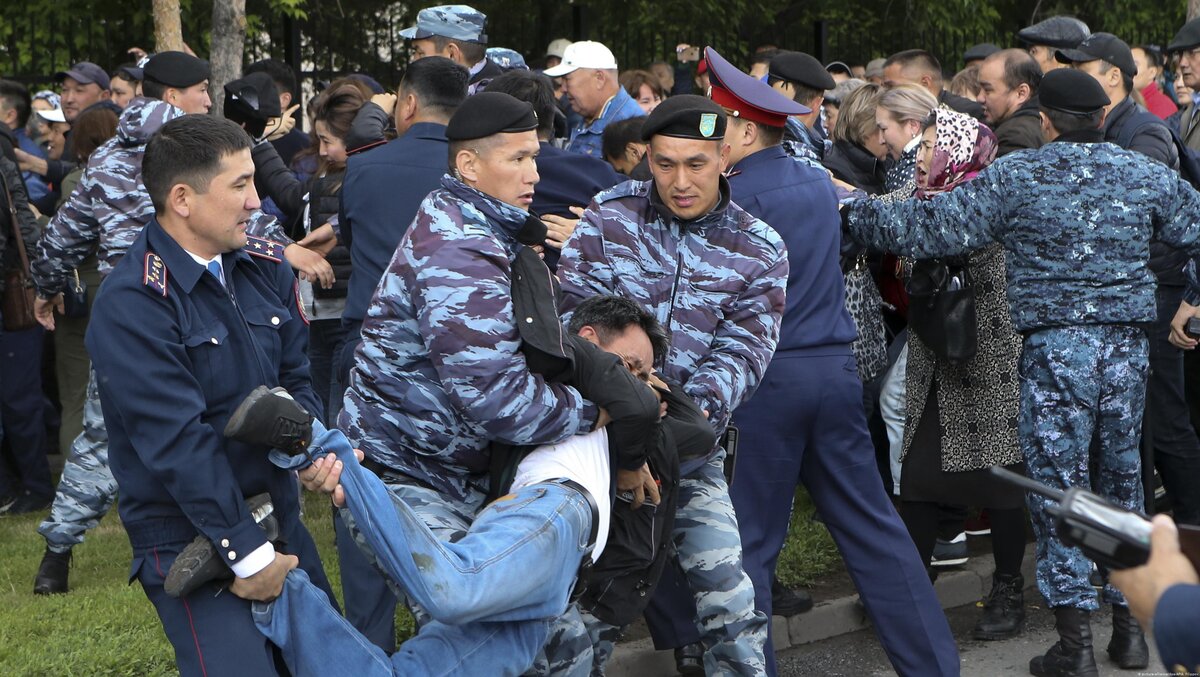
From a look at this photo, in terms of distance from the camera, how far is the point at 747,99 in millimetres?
5070

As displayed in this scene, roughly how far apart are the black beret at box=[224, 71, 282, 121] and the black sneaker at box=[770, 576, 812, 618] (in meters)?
3.65

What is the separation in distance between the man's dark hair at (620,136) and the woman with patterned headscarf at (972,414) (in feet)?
4.45

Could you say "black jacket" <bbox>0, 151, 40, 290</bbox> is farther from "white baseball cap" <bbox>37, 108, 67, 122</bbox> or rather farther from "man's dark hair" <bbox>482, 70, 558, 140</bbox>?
"man's dark hair" <bbox>482, 70, 558, 140</bbox>

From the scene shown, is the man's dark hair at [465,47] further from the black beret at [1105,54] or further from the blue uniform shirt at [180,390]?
the blue uniform shirt at [180,390]

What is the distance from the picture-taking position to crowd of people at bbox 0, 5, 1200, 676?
12.1 feet

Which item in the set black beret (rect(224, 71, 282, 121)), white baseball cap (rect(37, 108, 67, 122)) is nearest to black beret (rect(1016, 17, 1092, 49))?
black beret (rect(224, 71, 282, 121))

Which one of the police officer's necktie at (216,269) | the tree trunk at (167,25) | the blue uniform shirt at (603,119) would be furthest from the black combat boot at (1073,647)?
the tree trunk at (167,25)

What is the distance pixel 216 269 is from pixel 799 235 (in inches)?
85.1

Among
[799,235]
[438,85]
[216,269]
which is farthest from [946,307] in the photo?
[216,269]

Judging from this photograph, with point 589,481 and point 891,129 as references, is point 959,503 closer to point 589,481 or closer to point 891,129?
point 891,129

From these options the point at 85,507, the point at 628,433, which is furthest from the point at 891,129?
the point at 85,507

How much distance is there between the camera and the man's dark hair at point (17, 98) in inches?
393

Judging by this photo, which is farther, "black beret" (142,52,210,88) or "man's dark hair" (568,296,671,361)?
"black beret" (142,52,210,88)

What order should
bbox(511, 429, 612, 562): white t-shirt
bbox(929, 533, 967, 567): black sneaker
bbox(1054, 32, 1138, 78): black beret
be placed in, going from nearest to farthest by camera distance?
bbox(511, 429, 612, 562): white t-shirt, bbox(929, 533, 967, 567): black sneaker, bbox(1054, 32, 1138, 78): black beret
